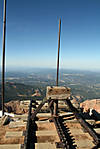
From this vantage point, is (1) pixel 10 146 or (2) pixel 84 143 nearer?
(1) pixel 10 146

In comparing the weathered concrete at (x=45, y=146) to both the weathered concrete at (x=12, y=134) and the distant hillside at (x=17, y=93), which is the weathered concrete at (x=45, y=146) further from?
the distant hillside at (x=17, y=93)

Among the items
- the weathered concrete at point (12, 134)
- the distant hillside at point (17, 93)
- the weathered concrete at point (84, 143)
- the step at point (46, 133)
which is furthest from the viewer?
the distant hillside at point (17, 93)

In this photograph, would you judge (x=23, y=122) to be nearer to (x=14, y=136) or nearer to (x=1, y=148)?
(x=14, y=136)

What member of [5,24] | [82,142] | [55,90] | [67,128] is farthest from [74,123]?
[5,24]

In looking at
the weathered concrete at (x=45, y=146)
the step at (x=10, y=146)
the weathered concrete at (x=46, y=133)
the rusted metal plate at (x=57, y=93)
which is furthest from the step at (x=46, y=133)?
the rusted metal plate at (x=57, y=93)

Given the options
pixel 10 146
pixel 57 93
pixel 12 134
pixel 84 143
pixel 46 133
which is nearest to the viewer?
pixel 10 146

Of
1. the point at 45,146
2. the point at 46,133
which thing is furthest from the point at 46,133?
the point at 45,146

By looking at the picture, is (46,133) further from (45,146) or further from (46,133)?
(45,146)

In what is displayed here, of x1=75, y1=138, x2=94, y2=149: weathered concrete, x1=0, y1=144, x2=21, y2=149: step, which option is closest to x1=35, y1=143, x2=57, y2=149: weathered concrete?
x1=0, y1=144, x2=21, y2=149: step

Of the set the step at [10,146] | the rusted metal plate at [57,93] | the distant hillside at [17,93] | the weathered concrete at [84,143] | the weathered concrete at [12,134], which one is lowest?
the distant hillside at [17,93]

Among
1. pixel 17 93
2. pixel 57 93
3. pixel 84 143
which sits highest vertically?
pixel 57 93
